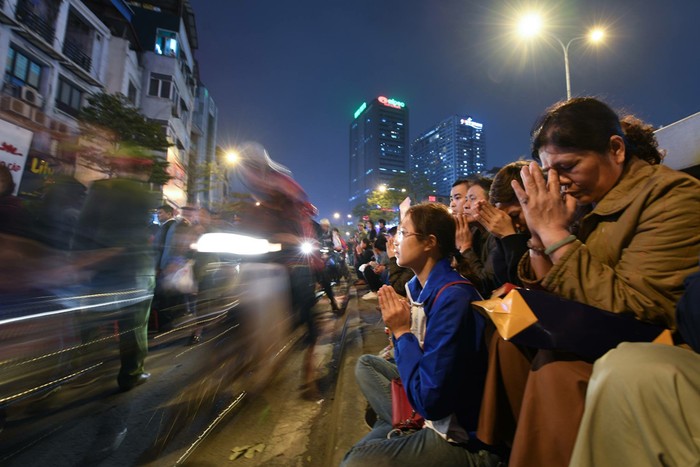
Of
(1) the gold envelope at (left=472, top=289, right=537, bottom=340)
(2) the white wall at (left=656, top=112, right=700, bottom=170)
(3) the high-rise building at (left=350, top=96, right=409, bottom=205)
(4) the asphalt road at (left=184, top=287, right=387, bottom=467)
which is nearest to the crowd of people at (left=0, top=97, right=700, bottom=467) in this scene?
(1) the gold envelope at (left=472, top=289, right=537, bottom=340)

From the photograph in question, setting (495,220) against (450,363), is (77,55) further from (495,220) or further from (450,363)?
(450,363)

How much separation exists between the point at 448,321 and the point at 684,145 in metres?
3.86

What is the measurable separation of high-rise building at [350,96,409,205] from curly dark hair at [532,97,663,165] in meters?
109

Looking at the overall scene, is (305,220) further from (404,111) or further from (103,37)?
(404,111)

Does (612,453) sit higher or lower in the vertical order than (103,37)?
lower

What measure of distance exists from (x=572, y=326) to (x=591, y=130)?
40.3 inches

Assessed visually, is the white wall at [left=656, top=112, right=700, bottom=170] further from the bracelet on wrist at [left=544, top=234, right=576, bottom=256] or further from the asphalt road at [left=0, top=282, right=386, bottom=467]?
the asphalt road at [left=0, top=282, right=386, bottom=467]

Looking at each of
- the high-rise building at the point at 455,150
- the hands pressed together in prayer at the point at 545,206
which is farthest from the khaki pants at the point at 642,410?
the high-rise building at the point at 455,150

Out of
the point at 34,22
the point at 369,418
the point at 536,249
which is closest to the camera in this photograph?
the point at 536,249

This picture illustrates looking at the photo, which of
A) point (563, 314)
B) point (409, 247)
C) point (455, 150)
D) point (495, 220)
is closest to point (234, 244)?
point (409, 247)

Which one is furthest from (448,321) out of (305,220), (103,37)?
(103,37)

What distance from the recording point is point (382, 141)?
376 feet

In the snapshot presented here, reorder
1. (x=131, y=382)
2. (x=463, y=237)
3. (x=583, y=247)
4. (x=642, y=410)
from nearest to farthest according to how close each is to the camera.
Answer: (x=642, y=410)
(x=583, y=247)
(x=463, y=237)
(x=131, y=382)

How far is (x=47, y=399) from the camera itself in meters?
3.05
